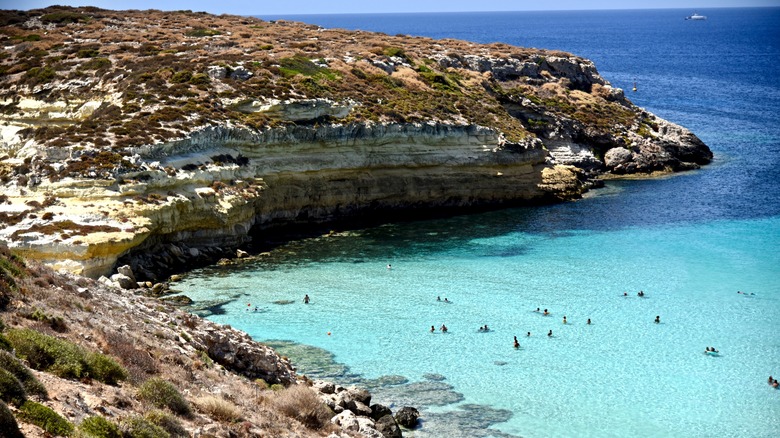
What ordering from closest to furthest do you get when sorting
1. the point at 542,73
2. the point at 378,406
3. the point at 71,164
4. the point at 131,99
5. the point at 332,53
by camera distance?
the point at 378,406, the point at 71,164, the point at 131,99, the point at 332,53, the point at 542,73

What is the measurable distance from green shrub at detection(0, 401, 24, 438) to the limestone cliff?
29762 millimetres

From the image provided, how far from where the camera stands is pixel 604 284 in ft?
160

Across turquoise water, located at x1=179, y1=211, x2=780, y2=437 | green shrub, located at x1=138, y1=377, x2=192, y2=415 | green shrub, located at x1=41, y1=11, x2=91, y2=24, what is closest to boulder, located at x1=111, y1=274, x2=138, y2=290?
turquoise water, located at x1=179, y1=211, x2=780, y2=437

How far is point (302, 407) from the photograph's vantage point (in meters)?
25.3

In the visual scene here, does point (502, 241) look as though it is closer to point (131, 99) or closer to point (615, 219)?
point (615, 219)

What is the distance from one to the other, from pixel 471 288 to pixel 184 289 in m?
16.4

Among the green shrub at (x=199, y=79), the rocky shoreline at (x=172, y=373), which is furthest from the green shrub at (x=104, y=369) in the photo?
the green shrub at (x=199, y=79)

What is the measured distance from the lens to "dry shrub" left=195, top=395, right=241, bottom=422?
22172 millimetres

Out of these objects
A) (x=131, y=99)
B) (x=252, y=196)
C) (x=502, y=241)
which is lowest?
(x=502, y=241)

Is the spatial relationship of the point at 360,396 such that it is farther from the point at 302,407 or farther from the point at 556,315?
the point at 556,315

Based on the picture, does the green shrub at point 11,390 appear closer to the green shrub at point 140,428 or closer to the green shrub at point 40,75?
the green shrub at point 140,428

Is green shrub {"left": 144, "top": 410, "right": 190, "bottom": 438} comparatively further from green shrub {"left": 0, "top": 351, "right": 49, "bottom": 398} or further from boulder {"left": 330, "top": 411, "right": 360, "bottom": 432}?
boulder {"left": 330, "top": 411, "right": 360, "bottom": 432}

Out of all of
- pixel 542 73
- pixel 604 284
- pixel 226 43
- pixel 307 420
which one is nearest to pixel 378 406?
pixel 307 420

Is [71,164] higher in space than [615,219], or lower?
higher
